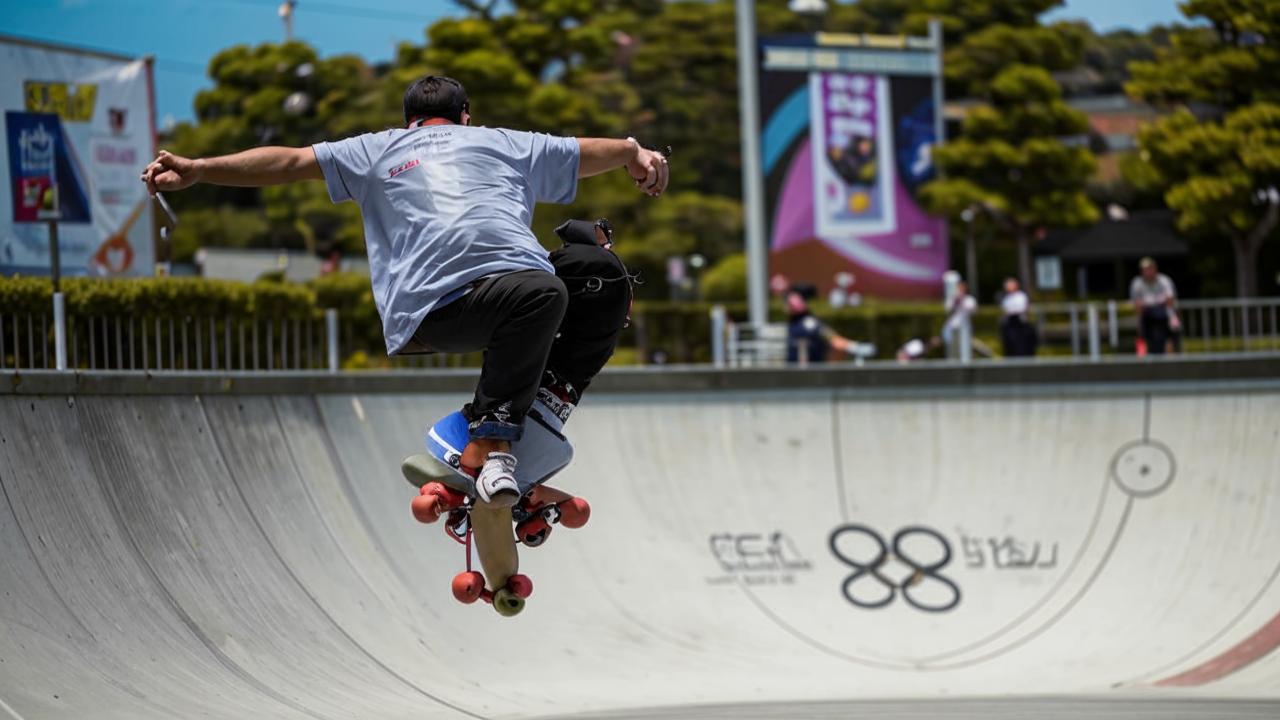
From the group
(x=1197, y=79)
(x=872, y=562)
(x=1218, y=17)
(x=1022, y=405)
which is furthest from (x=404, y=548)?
(x=1197, y=79)

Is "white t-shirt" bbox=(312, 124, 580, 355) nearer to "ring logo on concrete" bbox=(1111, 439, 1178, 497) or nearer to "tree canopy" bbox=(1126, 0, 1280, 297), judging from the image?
"ring logo on concrete" bbox=(1111, 439, 1178, 497)

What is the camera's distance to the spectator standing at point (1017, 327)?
18.1m

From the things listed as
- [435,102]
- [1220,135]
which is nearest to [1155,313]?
[435,102]

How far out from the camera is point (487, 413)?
15.3 feet

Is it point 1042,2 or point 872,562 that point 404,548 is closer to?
point 872,562

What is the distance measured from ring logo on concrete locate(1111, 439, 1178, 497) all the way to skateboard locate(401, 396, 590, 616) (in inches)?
262

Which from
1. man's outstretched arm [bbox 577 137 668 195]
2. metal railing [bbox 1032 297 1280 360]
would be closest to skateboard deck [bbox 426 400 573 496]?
man's outstretched arm [bbox 577 137 668 195]

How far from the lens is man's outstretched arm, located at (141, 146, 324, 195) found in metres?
4.45

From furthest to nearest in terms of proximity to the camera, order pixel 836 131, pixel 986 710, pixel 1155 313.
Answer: pixel 836 131 < pixel 1155 313 < pixel 986 710

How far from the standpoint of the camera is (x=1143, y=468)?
1080 cm

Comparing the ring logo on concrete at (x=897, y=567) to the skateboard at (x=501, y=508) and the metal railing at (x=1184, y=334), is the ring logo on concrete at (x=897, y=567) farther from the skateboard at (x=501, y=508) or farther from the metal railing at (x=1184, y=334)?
the metal railing at (x=1184, y=334)

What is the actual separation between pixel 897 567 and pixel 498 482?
18.1 feet

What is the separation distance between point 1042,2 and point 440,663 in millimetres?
39944

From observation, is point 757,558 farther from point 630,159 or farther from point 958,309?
point 958,309
